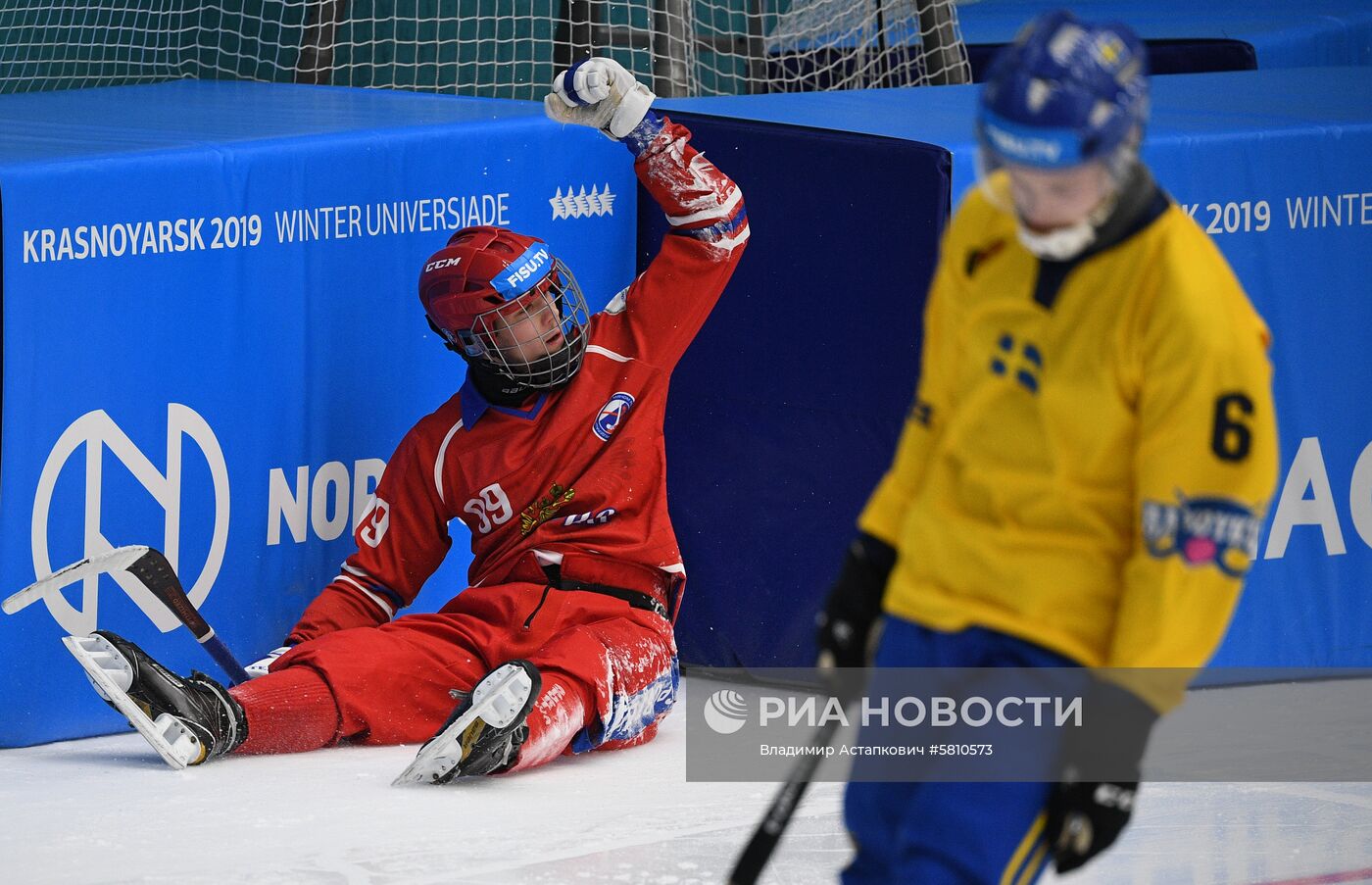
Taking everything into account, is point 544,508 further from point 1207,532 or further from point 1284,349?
point 1207,532

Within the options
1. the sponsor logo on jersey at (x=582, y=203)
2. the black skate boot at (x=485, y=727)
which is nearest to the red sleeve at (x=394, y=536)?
the black skate boot at (x=485, y=727)

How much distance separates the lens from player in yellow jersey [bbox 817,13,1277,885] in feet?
6.40

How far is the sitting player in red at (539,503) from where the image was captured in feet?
12.4

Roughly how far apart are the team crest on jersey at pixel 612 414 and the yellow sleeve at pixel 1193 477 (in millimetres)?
2131

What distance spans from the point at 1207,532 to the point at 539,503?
224 centimetres

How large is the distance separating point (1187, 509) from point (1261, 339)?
20cm

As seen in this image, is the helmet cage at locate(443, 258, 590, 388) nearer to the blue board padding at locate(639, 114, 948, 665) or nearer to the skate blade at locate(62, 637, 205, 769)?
the blue board padding at locate(639, 114, 948, 665)

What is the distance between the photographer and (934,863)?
2.03 metres

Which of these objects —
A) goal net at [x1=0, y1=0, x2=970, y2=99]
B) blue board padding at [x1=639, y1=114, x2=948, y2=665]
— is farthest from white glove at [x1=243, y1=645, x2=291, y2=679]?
goal net at [x1=0, y1=0, x2=970, y2=99]

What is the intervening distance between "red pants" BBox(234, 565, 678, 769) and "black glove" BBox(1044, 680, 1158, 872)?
68.8 inches

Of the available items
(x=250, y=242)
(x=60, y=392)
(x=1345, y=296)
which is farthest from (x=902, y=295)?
(x=60, y=392)

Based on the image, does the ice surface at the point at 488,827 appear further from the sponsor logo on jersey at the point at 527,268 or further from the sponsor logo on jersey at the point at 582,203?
the sponsor logo on jersey at the point at 582,203

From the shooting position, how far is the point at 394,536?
4.05m

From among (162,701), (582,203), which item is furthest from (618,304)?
(162,701)
